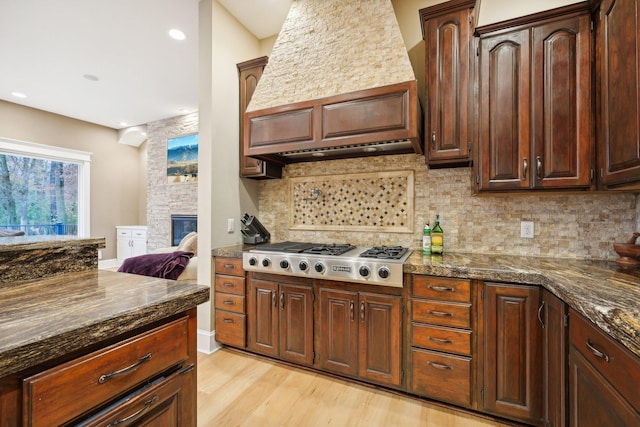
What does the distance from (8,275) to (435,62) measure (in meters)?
2.67

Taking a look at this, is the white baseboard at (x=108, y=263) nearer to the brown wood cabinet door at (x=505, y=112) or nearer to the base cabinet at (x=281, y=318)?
the base cabinet at (x=281, y=318)

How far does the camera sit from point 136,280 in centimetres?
119

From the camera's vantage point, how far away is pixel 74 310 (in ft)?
2.73

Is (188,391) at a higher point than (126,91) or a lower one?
lower

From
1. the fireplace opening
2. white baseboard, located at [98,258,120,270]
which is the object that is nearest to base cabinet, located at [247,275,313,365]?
the fireplace opening

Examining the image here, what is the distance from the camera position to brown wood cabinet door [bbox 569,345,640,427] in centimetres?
90

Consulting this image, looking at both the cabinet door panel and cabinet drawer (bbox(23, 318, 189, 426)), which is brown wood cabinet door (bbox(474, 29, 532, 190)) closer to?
the cabinet door panel

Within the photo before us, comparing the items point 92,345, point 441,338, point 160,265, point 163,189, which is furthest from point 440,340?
point 163,189

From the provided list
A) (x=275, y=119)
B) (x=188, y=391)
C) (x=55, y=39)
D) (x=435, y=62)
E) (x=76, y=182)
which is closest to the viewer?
(x=188, y=391)

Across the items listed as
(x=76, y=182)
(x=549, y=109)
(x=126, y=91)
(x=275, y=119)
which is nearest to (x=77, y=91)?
(x=126, y=91)

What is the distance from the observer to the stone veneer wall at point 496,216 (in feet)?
6.46

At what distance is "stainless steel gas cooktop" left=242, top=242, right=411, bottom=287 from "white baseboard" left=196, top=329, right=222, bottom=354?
80 centimetres

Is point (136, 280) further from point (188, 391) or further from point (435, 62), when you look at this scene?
point (435, 62)

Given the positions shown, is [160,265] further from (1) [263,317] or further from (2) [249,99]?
(2) [249,99]
